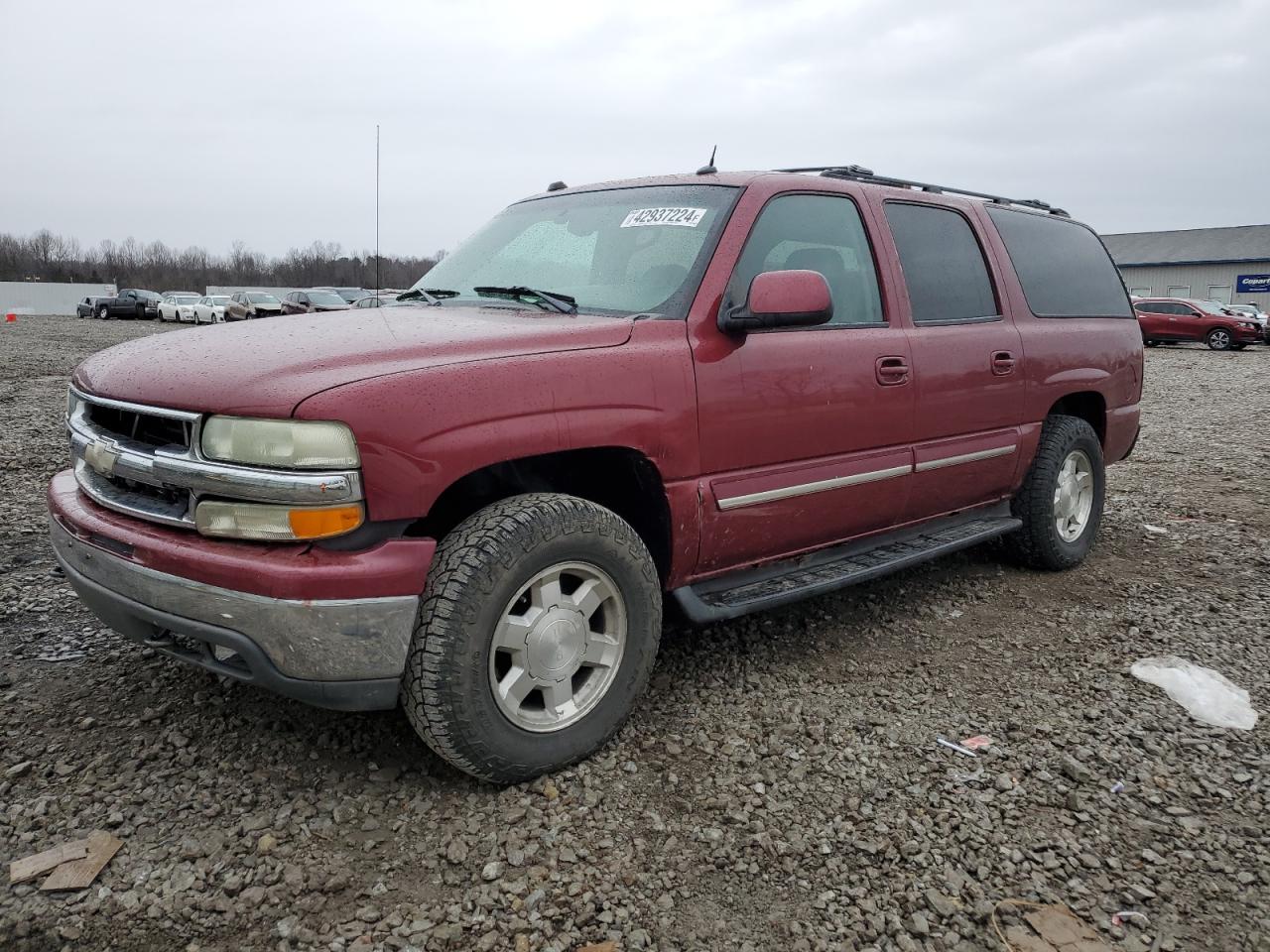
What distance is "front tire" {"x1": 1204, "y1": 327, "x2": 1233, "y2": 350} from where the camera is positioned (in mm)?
26016

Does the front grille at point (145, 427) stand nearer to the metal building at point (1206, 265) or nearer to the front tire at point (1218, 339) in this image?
the front tire at point (1218, 339)

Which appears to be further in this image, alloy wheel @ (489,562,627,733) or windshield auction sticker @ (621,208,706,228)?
windshield auction sticker @ (621,208,706,228)

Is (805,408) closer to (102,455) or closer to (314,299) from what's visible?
(102,455)

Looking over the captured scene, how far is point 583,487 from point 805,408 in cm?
83

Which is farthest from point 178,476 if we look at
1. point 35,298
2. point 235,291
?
point 35,298

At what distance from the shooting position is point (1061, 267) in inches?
186

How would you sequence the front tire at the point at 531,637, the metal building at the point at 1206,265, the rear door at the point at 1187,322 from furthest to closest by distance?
the metal building at the point at 1206,265
the rear door at the point at 1187,322
the front tire at the point at 531,637

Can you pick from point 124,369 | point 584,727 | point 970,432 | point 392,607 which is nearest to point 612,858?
point 584,727

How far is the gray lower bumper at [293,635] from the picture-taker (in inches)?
86.4

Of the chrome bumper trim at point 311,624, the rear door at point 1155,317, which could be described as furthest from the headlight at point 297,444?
the rear door at point 1155,317

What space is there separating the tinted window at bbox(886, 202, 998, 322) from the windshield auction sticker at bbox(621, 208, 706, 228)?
1.00 m

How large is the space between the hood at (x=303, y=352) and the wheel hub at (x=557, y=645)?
29.5 inches

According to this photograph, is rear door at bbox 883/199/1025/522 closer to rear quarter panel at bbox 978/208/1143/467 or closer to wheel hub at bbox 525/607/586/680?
rear quarter panel at bbox 978/208/1143/467

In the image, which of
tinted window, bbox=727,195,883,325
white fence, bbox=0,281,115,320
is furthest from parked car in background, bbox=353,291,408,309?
white fence, bbox=0,281,115,320
